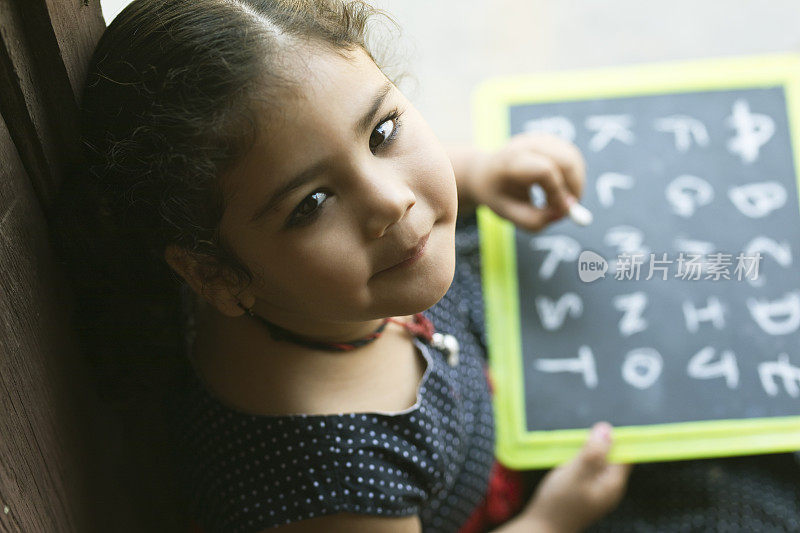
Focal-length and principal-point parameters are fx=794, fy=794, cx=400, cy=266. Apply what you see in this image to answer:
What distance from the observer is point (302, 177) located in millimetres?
513

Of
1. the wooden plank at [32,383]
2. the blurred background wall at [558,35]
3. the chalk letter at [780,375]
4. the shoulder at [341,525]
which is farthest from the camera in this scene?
the blurred background wall at [558,35]

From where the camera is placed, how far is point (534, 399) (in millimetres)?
795

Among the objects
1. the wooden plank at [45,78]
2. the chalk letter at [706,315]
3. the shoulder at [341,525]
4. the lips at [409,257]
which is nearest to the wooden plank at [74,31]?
the wooden plank at [45,78]

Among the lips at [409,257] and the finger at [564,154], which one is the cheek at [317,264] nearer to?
the lips at [409,257]

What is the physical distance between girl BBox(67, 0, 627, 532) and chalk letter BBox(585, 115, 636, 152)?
0.28m

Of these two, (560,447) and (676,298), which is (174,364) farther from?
(676,298)

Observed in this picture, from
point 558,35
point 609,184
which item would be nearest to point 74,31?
point 609,184

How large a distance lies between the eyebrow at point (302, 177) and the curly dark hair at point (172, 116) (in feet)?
0.11

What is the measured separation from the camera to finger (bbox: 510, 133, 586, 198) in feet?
2.66

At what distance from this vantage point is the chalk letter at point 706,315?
2.59 ft

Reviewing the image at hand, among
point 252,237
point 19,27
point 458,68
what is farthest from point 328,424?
point 458,68

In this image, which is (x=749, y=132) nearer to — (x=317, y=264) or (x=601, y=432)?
(x=601, y=432)

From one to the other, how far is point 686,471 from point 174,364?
0.54 metres

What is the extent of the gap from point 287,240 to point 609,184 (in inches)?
16.8
